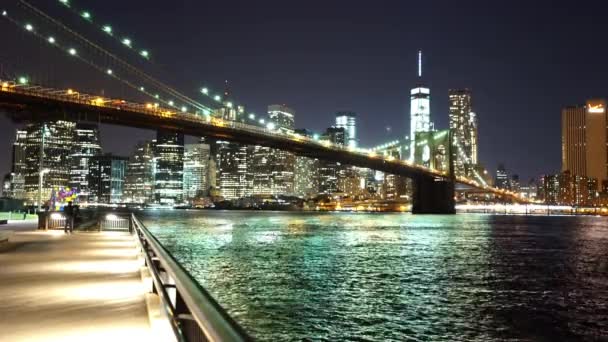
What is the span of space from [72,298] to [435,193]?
89.0 meters

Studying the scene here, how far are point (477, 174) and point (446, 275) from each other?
12427 centimetres

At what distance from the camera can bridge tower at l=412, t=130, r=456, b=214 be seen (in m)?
94.8

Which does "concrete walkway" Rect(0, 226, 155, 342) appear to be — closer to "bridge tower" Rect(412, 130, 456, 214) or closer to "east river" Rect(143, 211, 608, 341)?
"east river" Rect(143, 211, 608, 341)

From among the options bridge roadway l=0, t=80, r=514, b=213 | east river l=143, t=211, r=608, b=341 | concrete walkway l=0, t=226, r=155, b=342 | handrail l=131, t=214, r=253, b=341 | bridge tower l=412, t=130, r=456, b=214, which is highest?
bridge roadway l=0, t=80, r=514, b=213

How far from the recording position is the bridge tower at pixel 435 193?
311 ft

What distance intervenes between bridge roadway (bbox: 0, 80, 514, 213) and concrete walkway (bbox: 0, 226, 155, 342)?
38.7 metres

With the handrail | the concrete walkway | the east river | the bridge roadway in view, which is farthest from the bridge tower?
the handrail

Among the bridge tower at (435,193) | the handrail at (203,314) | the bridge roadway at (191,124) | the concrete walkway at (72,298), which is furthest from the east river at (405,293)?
the bridge tower at (435,193)

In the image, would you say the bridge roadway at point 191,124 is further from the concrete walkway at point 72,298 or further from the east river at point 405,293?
the concrete walkway at point 72,298

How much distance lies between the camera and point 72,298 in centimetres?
859

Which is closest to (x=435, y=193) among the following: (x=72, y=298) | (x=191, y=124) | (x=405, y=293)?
(x=191, y=124)

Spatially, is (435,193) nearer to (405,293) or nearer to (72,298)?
(405,293)

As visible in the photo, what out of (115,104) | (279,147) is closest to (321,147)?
(279,147)

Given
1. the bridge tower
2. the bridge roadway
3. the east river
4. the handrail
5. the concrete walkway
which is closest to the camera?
the handrail
